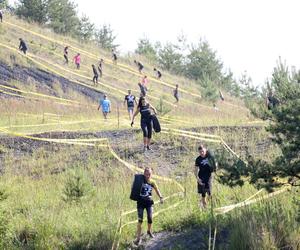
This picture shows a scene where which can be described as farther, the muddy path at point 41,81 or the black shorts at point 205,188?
Result: the muddy path at point 41,81

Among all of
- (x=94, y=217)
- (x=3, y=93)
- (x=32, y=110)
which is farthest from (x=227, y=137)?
(x=3, y=93)

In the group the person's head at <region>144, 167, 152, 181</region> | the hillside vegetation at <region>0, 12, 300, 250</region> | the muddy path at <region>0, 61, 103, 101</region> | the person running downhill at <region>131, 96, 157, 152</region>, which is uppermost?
the muddy path at <region>0, 61, 103, 101</region>

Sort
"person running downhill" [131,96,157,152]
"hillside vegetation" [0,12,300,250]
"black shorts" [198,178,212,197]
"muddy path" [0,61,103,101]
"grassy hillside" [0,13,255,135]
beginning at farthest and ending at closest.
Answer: "muddy path" [0,61,103,101], "grassy hillside" [0,13,255,135], "person running downhill" [131,96,157,152], "black shorts" [198,178,212,197], "hillside vegetation" [0,12,300,250]

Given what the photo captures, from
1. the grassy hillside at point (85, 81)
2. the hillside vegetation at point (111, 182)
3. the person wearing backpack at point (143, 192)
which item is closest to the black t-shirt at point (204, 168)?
the hillside vegetation at point (111, 182)

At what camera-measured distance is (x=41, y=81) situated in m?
38.6

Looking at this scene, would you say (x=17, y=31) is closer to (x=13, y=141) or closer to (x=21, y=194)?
(x=13, y=141)

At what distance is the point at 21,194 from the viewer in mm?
15305

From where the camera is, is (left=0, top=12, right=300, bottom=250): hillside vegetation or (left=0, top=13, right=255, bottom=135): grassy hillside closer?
(left=0, top=12, right=300, bottom=250): hillside vegetation

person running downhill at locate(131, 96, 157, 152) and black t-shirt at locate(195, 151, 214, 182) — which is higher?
person running downhill at locate(131, 96, 157, 152)

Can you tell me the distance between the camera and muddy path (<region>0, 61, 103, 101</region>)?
37188 mm

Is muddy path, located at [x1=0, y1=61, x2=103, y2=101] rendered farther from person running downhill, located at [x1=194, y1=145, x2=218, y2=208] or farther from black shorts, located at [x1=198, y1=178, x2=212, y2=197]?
black shorts, located at [x1=198, y1=178, x2=212, y2=197]

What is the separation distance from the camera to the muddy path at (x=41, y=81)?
37.2 m

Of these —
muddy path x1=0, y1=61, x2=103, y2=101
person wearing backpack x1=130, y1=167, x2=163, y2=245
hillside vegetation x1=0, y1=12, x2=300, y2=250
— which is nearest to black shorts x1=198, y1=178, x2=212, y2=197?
hillside vegetation x1=0, y1=12, x2=300, y2=250

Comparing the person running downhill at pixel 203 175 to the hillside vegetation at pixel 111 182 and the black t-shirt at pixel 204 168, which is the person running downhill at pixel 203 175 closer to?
the black t-shirt at pixel 204 168
